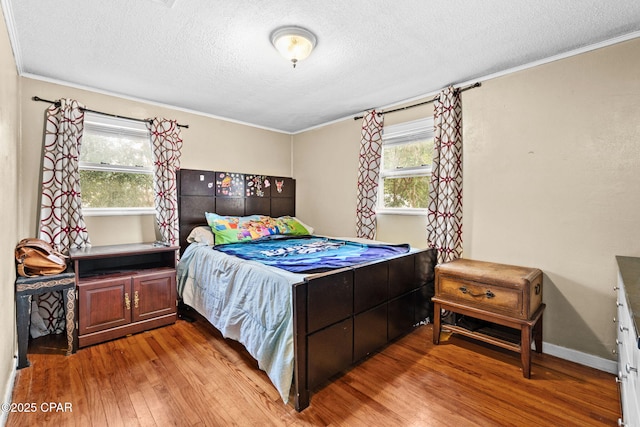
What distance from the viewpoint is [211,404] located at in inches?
66.4

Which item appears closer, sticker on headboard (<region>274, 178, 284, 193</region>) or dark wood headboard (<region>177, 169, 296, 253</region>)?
dark wood headboard (<region>177, 169, 296, 253</region>)

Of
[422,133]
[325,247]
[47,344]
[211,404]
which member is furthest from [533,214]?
[47,344]

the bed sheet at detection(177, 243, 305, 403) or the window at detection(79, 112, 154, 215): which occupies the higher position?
the window at detection(79, 112, 154, 215)

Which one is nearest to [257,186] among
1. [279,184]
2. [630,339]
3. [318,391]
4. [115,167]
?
[279,184]

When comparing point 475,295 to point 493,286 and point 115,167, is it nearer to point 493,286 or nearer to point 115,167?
point 493,286

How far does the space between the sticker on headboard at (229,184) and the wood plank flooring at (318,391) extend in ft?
6.13

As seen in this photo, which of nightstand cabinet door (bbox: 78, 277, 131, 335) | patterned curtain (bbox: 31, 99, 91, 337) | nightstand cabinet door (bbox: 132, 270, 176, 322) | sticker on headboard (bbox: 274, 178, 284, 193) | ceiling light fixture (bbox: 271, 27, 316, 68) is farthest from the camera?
sticker on headboard (bbox: 274, 178, 284, 193)

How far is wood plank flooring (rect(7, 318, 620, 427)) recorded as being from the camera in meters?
1.58

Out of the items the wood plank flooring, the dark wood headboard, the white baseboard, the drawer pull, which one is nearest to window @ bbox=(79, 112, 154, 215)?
the dark wood headboard

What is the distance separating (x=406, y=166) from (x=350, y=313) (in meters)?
1.85

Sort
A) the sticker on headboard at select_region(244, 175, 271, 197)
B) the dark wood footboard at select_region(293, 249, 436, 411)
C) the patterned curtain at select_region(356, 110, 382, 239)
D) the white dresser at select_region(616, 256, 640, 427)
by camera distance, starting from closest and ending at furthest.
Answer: the white dresser at select_region(616, 256, 640, 427)
the dark wood footboard at select_region(293, 249, 436, 411)
the patterned curtain at select_region(356, 110, 382, 239)
the sticker on headboard at select_region(244, 175, 271, 197)

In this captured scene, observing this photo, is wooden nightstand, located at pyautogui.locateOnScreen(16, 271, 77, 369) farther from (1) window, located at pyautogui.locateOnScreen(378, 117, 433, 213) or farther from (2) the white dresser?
(2) the white dresser

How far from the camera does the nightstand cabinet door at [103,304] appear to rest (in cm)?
234

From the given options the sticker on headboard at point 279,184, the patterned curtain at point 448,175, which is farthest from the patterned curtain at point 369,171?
the sticker on headboard at point 279,184
